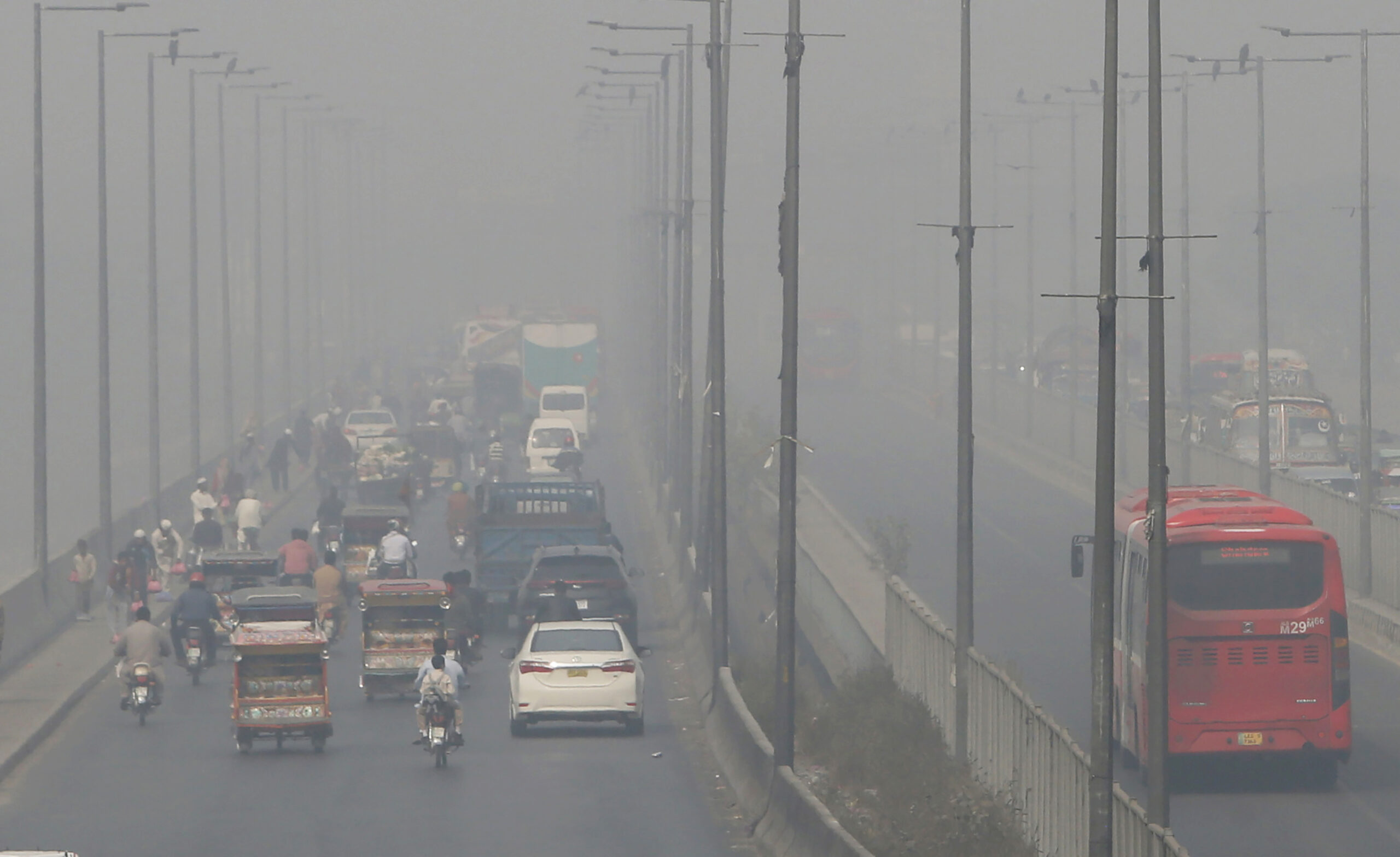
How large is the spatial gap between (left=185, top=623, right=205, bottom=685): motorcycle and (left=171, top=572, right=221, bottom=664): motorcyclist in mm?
27

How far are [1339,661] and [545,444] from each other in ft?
138

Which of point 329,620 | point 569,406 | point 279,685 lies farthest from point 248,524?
point 569,406

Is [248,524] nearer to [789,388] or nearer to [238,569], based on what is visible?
[238,569]

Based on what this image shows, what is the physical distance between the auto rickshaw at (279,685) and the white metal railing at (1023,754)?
6.42 metres

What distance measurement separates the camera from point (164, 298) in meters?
191

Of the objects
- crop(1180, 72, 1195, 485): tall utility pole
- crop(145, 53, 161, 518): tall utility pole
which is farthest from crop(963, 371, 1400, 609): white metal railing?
crop(145, 53, 161, 518): tall utility pole

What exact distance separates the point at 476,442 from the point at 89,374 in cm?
9540

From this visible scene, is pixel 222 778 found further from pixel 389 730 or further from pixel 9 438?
pixel 9 438

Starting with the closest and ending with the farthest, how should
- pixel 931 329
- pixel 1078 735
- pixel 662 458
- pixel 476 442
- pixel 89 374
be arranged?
1. pixel 1078 735
2. pixel 662 458
3. pixel 476 442
4. pixel 931 329
5. pixel 89 374

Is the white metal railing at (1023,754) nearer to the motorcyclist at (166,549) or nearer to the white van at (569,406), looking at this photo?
the motorcyclist at (166,549)

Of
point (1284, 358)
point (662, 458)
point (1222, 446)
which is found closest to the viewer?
point (1222, 446)

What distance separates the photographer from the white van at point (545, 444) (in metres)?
64.1

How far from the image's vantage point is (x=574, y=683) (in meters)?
28.9

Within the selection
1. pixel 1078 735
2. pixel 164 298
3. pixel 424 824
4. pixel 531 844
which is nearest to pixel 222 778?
pixel 424 824
